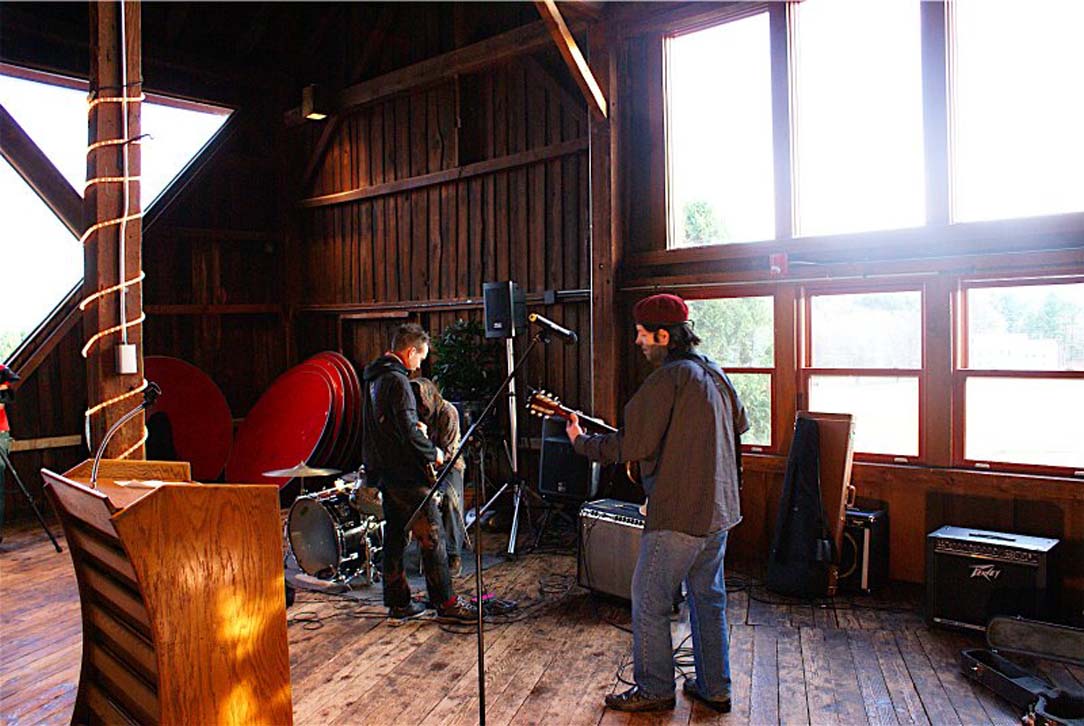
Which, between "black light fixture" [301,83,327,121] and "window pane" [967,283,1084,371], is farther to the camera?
"black light fixture" [301,83,327,121]

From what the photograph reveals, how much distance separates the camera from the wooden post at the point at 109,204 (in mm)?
3332

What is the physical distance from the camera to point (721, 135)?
5.30 metres

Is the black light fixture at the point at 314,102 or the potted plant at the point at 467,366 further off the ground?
the black light fixture at the point at 314,102

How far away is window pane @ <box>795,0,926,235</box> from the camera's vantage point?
14.9 feet

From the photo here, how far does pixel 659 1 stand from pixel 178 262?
533cm

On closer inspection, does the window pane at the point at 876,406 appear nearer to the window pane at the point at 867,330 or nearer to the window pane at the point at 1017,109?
the window pane at the point at 867,330

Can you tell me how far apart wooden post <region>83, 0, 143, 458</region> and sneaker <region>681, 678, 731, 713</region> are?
103 inches

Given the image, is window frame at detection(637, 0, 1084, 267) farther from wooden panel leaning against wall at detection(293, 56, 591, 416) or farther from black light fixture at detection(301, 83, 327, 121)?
black light fixture at detection(301, 83, 327, 121)

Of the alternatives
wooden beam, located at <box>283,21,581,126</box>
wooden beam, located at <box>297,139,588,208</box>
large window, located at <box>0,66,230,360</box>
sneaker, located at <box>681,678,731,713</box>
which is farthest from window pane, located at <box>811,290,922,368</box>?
large window, located at <box>0,66,230,360</box>

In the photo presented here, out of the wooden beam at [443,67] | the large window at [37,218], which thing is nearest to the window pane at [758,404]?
the wooden beam at [443,67]

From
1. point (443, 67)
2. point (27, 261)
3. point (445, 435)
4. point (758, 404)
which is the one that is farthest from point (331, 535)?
point (27, 261)

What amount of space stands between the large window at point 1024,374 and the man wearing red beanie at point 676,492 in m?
2.12

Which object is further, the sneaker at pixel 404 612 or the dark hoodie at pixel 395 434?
the sneaker at pixel 404 612

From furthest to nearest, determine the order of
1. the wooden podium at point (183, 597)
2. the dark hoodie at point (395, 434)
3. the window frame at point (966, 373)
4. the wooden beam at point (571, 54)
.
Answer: the wooden beam at point (571, 54) < the window frame at point (966, 373) < the dark hoodie at point (395, 434) < the wooden podium at point (183, 597)
